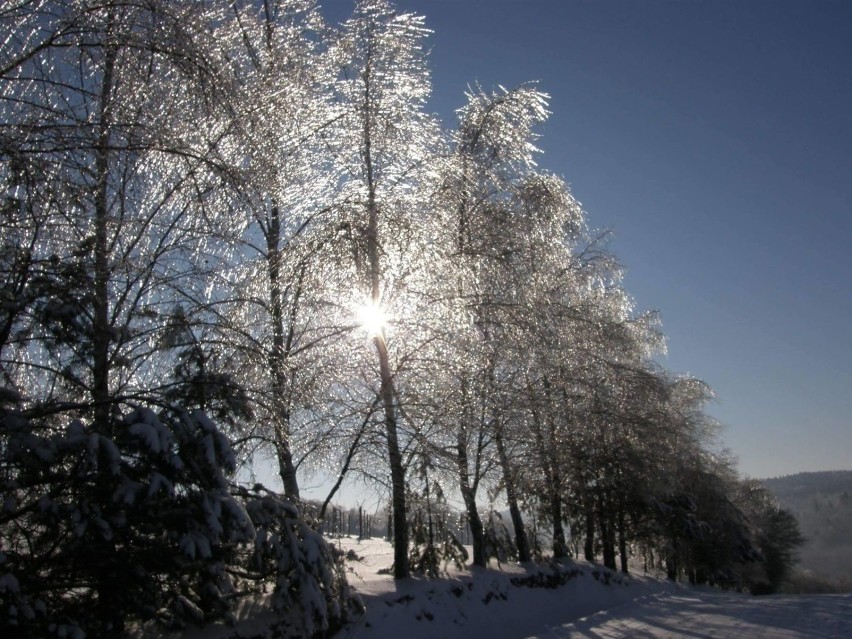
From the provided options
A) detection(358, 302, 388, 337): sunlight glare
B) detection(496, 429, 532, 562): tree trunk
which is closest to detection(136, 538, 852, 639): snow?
detection(496, 429, 532, 562): tree trunk

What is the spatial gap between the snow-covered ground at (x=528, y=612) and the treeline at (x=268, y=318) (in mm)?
749

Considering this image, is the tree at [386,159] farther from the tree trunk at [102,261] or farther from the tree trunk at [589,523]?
the tree trunk at [589,523]

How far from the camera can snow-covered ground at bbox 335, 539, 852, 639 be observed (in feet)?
30.0

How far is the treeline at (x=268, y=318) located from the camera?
16.4 ft

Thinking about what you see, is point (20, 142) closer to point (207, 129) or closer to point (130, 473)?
point (207, 129)

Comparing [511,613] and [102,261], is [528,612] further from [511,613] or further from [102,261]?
[102,261]

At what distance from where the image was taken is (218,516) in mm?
5258

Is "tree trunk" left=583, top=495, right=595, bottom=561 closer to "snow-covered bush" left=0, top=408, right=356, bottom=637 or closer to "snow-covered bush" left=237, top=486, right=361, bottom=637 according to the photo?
"snow-covered bush" left=237, top=486, right=361, bottom=637

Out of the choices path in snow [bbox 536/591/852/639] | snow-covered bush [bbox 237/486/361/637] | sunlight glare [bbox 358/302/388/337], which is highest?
sunlight glare [bbox 358/302/388/337]

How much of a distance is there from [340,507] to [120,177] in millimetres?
6145

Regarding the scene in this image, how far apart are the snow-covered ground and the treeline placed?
2.46ft

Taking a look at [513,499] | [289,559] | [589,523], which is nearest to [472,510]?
[513,499]

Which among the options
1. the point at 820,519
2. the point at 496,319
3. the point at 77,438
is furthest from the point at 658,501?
the point at 820,519

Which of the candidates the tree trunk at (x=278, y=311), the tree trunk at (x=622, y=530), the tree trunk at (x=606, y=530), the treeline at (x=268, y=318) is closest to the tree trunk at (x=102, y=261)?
the treeline at (x=268, y=318)
